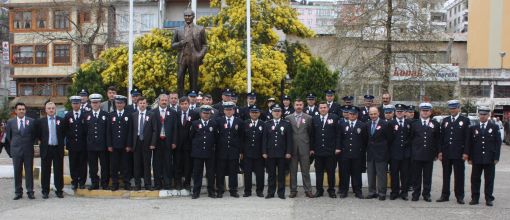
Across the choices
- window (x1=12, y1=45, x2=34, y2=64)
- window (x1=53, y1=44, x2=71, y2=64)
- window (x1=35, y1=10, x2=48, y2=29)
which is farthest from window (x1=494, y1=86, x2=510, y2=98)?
window (x1=12, y1=45, x2=34, y2=64)

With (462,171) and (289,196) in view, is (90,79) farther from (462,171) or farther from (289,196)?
(462,171)

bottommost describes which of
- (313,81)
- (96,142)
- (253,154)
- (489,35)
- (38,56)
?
(253,154)

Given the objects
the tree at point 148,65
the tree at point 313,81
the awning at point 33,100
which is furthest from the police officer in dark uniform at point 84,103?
the awning at point 33,100

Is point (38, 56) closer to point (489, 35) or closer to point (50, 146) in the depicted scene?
point (50, 146)

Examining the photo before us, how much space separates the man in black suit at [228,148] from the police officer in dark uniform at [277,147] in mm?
530

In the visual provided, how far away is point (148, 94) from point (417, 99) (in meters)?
15.1

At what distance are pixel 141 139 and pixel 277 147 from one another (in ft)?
8.43

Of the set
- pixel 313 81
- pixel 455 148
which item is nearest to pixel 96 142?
pixel 455 148

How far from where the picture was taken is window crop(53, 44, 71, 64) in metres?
42.3

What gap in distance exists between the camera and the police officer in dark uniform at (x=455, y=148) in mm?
10602

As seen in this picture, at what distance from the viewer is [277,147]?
10906mm

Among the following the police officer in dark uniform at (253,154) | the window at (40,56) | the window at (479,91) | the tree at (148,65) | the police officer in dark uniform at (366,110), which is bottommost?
the police officer in dark uniform at (253,154)

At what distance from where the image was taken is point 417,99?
32.0 m

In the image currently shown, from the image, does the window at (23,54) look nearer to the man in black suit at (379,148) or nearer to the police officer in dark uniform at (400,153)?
the man in black suit at (379,148)
